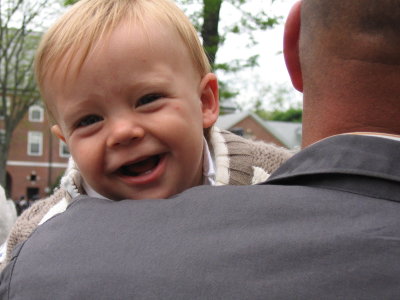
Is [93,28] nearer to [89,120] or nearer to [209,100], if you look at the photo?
[89,120]

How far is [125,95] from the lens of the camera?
6.11ft

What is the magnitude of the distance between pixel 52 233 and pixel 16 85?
18.6m

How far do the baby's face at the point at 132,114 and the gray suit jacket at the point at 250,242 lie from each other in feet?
1.72

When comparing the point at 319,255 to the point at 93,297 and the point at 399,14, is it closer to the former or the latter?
the point at 93,297

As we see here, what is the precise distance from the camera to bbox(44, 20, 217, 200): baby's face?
6.08 ft

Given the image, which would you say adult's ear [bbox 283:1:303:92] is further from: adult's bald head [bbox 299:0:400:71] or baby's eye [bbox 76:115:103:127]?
baby's eye [bbox 76:115:103:127]

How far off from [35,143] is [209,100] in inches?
1703

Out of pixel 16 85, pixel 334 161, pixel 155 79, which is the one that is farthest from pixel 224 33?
pixel 16 85

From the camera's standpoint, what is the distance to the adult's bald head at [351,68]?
1486mm

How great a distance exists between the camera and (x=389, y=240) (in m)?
1.15

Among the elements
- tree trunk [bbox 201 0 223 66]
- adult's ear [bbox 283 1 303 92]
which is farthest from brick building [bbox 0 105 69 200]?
adult's ear [bbox 283 1 303 92]

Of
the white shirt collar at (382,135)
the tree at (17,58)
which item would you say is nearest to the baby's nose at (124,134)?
the white shirt collar at (382,135)

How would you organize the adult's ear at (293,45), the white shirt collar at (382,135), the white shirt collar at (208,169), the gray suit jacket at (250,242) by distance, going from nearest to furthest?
the gray suit jacket at (250,242) → the white shirt collar at (382,135) → the adult's ear at (293,45) → the white shirt collar at (208,169)

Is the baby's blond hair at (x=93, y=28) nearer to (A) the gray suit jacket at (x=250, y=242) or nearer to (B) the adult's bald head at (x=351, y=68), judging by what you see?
(B) the adult's bald head at (x=351, y=68)
